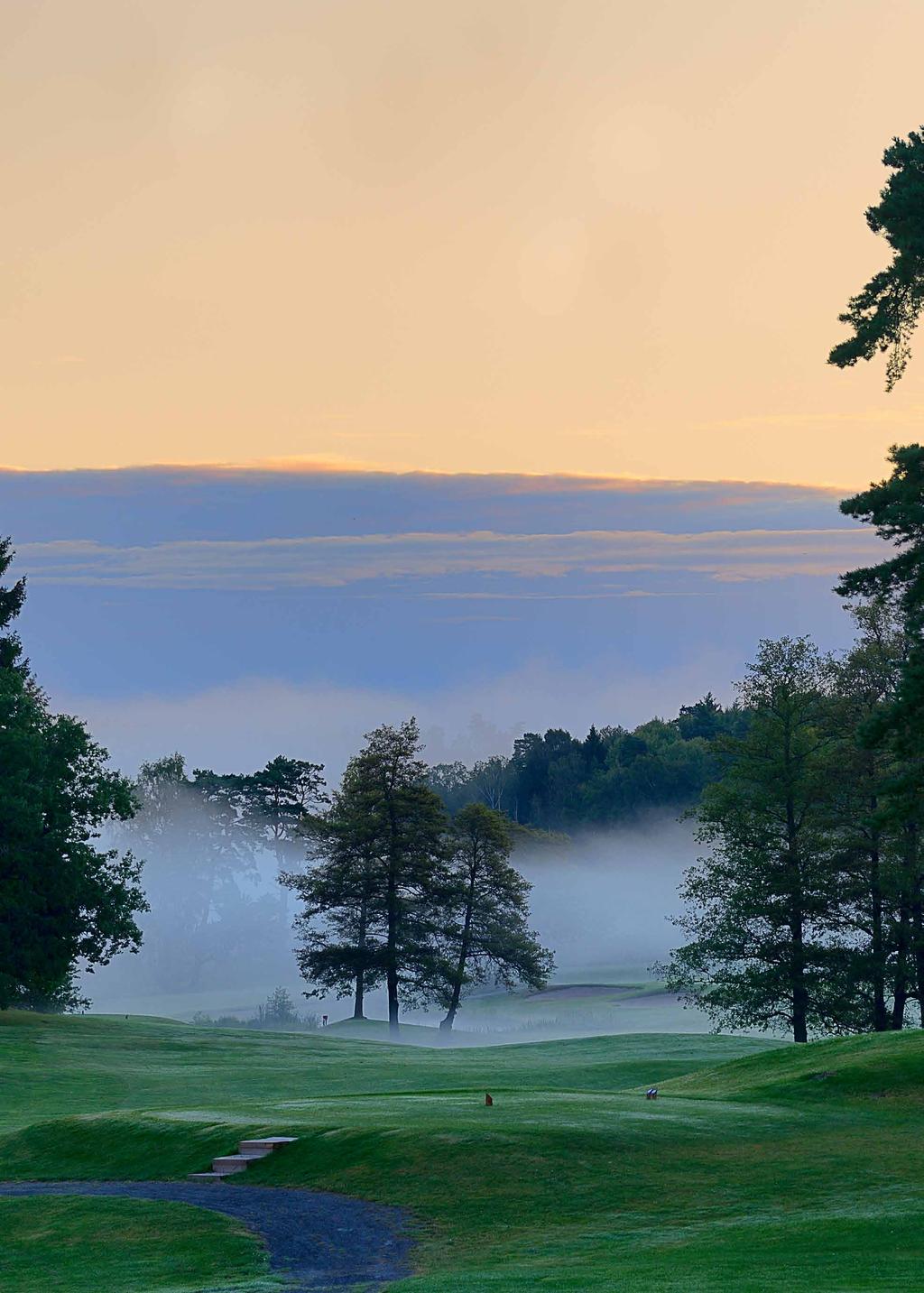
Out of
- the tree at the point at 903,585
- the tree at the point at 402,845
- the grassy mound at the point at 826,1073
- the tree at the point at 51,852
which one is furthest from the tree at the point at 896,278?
the tree at the point at 402,845

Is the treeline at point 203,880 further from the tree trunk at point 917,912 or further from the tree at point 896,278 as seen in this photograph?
the tree at point 896,278

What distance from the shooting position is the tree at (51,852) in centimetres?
6938

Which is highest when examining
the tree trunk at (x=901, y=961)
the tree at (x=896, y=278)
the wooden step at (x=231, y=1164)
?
the tree at (x=896, y=278)

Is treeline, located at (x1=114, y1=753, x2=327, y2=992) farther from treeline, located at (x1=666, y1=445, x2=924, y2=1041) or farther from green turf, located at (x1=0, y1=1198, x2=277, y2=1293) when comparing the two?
green turf, located at (x1=0, y1=1198, x2=277, y2=1293)

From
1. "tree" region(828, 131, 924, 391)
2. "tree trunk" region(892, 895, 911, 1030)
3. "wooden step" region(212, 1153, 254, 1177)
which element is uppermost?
"tree" region(828, 131, 924, 391)

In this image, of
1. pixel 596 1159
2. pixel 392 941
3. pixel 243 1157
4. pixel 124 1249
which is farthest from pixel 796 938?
→ pixel 124 1249

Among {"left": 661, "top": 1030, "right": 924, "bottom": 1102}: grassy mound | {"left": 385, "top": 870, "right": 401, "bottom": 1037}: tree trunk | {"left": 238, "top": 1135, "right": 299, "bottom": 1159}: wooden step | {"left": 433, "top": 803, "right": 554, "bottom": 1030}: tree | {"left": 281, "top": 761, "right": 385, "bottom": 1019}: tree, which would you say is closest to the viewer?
{"left": 238, "top": 1135, "right": 299, "bottom": 1159}: wooden step

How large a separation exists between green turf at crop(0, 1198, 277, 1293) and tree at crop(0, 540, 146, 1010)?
135 ft

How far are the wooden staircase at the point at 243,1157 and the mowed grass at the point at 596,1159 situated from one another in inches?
12.5

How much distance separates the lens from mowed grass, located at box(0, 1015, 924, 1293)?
22.5 meters

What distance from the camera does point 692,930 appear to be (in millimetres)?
65812

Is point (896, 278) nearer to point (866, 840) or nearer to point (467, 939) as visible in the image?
point (866, 840)

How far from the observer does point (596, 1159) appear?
2962cm

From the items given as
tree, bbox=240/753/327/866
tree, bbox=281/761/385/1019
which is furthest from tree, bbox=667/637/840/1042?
tree, bbox=240/753/327/866
